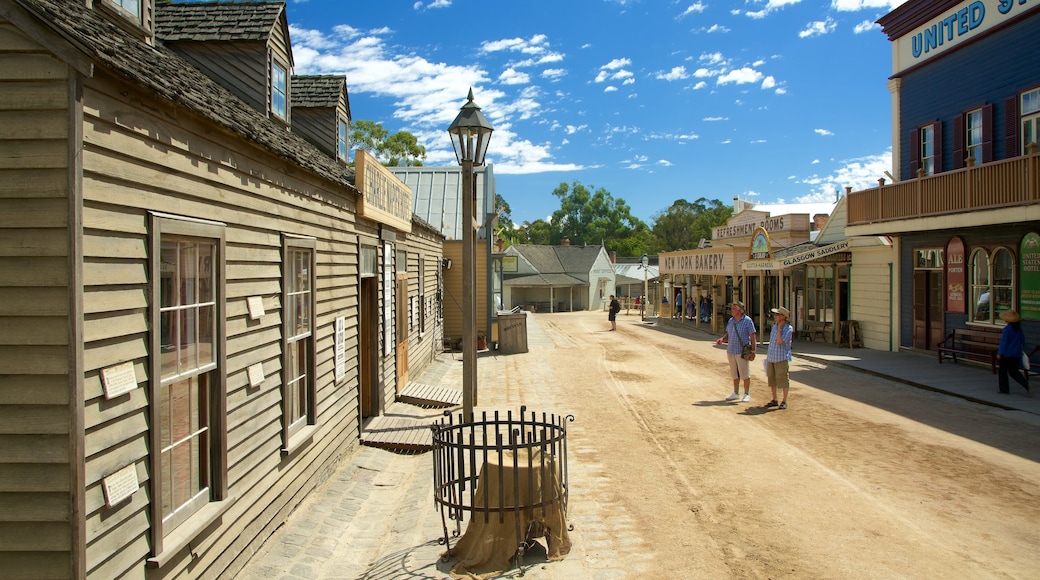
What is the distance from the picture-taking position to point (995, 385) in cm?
1286

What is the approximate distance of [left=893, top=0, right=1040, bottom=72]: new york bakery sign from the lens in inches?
582

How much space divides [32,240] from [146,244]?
0.60 metres

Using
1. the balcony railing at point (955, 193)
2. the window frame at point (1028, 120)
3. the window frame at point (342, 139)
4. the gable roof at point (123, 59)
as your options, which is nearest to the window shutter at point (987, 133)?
the window frame at point (1028, 120)

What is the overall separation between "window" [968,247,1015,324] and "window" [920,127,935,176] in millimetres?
3315

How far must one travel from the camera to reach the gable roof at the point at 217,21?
8.30m

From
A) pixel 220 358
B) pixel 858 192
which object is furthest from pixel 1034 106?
pixel 220 358

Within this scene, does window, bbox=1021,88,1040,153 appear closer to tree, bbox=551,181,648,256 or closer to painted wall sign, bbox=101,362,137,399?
painted wall sign, bbox=101,362,137,399

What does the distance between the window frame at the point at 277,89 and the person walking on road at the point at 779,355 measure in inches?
320

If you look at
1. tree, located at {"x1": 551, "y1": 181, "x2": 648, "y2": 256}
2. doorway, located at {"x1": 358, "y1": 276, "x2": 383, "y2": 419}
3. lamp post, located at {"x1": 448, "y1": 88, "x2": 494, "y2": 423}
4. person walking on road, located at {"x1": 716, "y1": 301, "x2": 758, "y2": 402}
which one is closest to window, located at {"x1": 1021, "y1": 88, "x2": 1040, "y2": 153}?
person walking on road, located at {"x1": 716, "y1": 301, "x2": 758, "y2": 402}

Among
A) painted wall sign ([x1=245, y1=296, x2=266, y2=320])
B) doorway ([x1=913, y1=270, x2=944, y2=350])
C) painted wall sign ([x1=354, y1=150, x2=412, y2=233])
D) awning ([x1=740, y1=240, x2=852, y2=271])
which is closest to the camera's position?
painted wall sign ([x1=245, y1=296, x2=266, y2=320])

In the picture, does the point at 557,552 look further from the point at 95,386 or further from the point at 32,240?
the point at 32,240

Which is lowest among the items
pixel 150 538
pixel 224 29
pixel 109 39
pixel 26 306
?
pixel 150 538

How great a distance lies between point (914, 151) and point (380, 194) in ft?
51.5

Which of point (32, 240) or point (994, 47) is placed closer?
point (32, 240)
